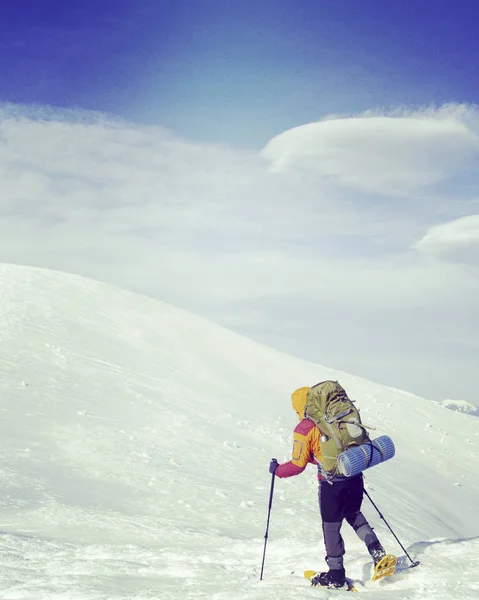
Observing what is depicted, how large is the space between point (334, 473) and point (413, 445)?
23061mm

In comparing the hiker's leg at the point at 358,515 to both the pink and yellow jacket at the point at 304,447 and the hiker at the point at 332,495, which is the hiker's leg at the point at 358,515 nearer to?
the hiker at the point at 332,495

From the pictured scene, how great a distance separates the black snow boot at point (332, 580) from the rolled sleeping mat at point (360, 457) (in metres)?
1.03

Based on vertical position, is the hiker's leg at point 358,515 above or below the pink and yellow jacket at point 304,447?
below

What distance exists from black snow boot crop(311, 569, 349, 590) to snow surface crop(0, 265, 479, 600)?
0.67ft

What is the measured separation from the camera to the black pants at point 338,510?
5.99 metres

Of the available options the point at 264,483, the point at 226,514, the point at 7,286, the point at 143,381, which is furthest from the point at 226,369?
the point at 226,514

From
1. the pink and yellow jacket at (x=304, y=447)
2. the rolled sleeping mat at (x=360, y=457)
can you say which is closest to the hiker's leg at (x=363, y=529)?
the rolled sleeping mat at (x=360, y=457)

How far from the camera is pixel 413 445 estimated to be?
27.2 m

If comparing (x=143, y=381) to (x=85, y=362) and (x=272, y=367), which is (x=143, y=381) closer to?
(x=85, y=362)

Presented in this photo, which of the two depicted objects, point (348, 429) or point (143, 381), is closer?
point (348, 429)

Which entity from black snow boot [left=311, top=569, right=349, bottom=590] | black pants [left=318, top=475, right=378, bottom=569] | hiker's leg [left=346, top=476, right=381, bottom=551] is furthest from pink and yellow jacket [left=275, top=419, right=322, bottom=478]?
black snow boot [left=311, top=569, right=349, bottom=590]

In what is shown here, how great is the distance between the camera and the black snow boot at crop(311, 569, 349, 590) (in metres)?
5.76

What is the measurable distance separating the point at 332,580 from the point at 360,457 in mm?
Result: 1275

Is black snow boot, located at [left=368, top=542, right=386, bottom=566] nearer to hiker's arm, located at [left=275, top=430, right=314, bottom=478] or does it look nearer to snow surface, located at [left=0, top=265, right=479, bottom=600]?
snow surface, located at [left=0, top=265, right=479, bottom=600]
